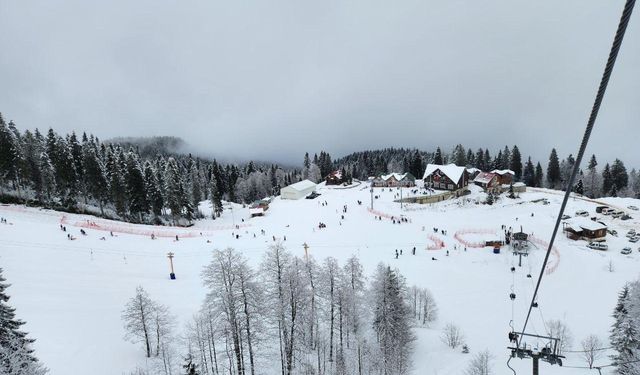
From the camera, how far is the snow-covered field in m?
30.0

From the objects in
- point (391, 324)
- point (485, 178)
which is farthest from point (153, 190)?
point (485, 178)

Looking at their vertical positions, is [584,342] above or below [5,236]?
below

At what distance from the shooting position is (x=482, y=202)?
81.4 metres

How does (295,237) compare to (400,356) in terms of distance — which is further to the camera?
(295,237)

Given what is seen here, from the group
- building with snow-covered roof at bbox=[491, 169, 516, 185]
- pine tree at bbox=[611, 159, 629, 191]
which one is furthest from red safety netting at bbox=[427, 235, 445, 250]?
pine tree at bbox=[611, 159, 629, 191]

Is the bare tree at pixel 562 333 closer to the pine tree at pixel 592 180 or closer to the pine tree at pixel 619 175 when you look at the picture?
the pine tree at pixel 619 175

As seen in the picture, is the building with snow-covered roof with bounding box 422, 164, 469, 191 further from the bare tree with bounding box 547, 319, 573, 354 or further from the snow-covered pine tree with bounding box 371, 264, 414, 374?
the snow-covered pine tree with bounding box 371, 264, 414, 374

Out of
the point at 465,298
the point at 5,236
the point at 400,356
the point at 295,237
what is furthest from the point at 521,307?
the point at 5,236

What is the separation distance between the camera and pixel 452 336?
32.8m

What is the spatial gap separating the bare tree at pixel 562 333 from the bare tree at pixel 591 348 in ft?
3.81

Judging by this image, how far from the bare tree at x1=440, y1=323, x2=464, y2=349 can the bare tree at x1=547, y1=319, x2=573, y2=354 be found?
315 inches

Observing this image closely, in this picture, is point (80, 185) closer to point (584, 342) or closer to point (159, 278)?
point (159, 278)

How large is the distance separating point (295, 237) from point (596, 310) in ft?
131

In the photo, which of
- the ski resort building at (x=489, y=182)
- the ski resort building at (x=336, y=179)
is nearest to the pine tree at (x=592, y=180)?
the ski resort building at (x=489, y=182)
